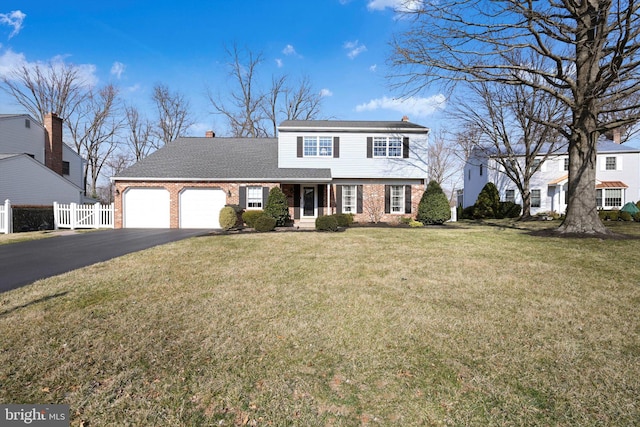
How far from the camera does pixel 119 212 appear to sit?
1566 cm

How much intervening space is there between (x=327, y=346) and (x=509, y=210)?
27.6 meters

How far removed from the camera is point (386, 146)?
17.7 meters

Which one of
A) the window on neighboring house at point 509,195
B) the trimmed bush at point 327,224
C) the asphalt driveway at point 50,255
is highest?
the window on neighboring house at point 509,195

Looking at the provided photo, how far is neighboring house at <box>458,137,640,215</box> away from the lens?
80.4 feet

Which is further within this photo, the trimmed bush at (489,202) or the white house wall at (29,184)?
the trimmed bush at (489,202)

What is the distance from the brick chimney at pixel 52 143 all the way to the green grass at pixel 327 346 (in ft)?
76.9

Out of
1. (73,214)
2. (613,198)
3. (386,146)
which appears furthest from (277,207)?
(613,198)

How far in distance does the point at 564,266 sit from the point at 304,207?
1265 centimetres

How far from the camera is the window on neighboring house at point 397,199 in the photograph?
58.2 feet

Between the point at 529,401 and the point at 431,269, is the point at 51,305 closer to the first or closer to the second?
the point at 529,401

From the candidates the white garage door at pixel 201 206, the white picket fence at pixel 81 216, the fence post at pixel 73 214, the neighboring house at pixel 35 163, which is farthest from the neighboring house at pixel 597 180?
the neighboring house at pixel 35 163

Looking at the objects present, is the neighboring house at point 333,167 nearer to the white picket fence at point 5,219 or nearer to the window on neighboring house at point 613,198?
the white picket fence at point 5,219

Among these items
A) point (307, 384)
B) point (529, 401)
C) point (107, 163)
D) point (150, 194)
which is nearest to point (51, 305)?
point (307, 384)

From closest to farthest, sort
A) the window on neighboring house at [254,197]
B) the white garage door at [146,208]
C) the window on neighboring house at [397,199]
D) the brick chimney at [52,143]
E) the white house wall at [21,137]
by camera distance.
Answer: the white garage door at [146,208] → the window on neighboring house at [254,197] → the window on neighboring house at [397,199] → the white house wall at [21,137] → the brick chimney at [52,143]
